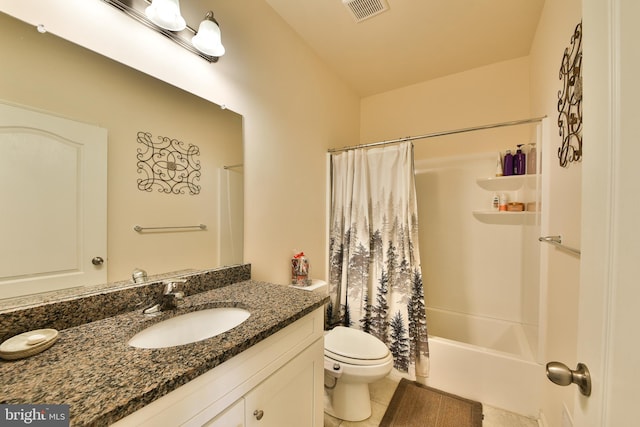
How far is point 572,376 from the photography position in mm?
495

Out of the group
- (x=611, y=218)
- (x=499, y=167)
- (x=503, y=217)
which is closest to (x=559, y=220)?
(x=499, y=167)

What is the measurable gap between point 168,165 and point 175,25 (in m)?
0.60

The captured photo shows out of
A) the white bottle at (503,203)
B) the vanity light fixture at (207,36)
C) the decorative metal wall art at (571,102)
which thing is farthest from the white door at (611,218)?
the white bottle at (503,203)

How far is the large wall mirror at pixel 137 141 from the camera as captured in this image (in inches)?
31.5

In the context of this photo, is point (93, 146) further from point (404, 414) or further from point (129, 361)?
point (404, 414)

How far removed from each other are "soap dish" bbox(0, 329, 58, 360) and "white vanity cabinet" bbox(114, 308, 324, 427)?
1.26 feet

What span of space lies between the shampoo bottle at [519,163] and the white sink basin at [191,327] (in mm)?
2168

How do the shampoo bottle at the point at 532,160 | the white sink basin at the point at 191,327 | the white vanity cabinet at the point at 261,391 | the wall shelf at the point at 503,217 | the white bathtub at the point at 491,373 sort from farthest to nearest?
1. the wall shelf at the point at 503,217
2. the shampoo bottle at the point at 532,160
3. the white bathtub at the point at 491,373
4. the white sink basin at the point at 191,327
5. the white vanity cabinet at the point at 261,391

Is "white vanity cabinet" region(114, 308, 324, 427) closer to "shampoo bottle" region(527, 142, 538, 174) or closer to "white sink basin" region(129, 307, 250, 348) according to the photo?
"white sink basin" region(129, 307, 250, 348)

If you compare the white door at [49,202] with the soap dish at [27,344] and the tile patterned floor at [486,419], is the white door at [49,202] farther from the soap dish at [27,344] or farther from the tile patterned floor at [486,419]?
the tile patterned floor at [486,419]

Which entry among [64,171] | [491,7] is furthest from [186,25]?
[491,7]

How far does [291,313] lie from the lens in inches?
37.8

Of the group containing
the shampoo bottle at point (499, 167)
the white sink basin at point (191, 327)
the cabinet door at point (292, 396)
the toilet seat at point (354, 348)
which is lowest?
the toilet seat at point (354, 348)

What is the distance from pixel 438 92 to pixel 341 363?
8.30ft
